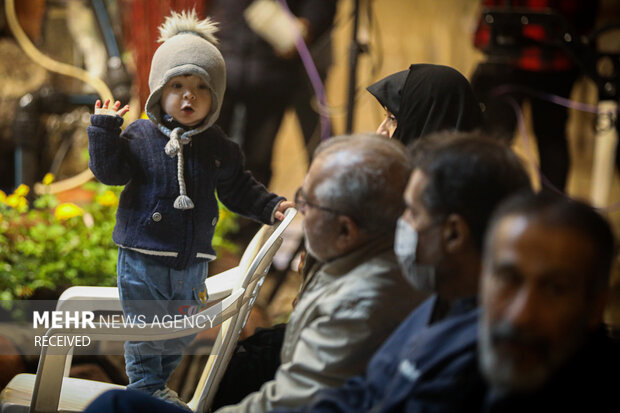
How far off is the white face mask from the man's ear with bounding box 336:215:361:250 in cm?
20

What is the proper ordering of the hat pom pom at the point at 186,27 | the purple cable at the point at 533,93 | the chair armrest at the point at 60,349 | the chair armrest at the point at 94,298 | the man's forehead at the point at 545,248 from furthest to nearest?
the purple cable at the point at 533,93 < the chair armrest at the point at 94,298 < the hat pom pom at the point at 186,27 < the chair armrest at the point at 60,349 < the man's forehead at the point at 545,248

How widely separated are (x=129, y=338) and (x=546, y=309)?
1093 mm

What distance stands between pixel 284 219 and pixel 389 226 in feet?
1.71

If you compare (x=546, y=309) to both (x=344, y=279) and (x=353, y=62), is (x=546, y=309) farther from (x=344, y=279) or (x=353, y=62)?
(x=353, y=62)

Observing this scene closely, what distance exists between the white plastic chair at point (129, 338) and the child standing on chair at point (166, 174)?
11 centimetres

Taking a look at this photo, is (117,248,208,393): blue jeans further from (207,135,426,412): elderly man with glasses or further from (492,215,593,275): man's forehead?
(492,215,593,275): man's forehead

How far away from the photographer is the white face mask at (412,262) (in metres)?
1.33

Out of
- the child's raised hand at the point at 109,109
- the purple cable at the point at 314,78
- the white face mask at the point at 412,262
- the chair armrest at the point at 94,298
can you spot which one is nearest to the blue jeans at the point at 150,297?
the chair armrest at the point at 94,298

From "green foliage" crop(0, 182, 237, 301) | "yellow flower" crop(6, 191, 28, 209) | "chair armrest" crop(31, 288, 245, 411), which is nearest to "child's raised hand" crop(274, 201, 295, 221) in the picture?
"chair armrest" crop(31, 288, 245, 411)

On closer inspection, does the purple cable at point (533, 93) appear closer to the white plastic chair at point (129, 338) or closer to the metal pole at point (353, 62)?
the metal pole at point (353, 62)

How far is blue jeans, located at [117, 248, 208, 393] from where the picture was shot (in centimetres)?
193

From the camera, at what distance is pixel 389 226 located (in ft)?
5.15

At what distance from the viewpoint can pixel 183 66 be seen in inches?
71.8

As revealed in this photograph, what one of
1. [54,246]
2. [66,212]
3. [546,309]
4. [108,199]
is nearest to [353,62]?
[108,199]
